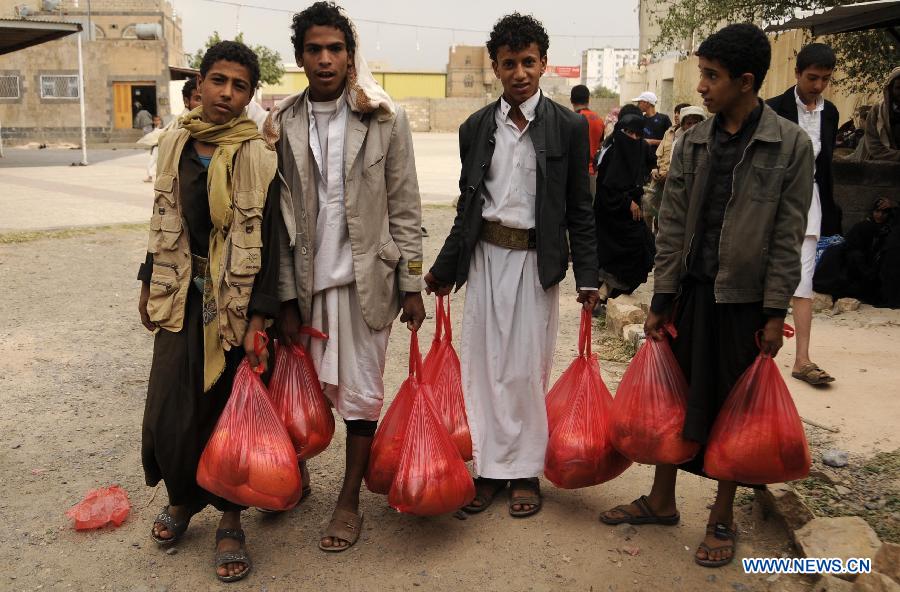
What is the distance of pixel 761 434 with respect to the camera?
2840 millimetres

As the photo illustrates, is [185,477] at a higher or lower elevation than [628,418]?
lower

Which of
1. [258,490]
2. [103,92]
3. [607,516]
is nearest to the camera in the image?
[258,490]

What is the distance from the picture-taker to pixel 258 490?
288cm

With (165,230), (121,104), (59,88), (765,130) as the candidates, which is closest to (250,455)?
(165,230)

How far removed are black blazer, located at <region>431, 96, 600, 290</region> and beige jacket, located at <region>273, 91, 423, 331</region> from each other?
0.31 meters

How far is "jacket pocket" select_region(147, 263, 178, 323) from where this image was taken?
2936 mm

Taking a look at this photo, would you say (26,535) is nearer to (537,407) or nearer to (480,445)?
(480,445)

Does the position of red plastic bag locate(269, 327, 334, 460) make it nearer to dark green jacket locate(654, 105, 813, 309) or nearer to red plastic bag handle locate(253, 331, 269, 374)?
red plastic bag handle locate(253, 331, 269, 374)

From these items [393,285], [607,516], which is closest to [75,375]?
[393,285]

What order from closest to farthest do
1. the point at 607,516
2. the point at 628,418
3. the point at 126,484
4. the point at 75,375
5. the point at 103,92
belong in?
the point at 628,418 < the point at 607,516 < the point at 126,484 < the point at 75,375 < the point at 103,92

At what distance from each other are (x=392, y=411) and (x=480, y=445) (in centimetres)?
45

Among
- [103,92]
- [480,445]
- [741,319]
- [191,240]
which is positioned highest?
[103,92]

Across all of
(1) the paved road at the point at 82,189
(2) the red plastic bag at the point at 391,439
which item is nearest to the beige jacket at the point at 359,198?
(2) the red plastic bag at the point at 391,439

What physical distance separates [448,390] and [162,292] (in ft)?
4.11
